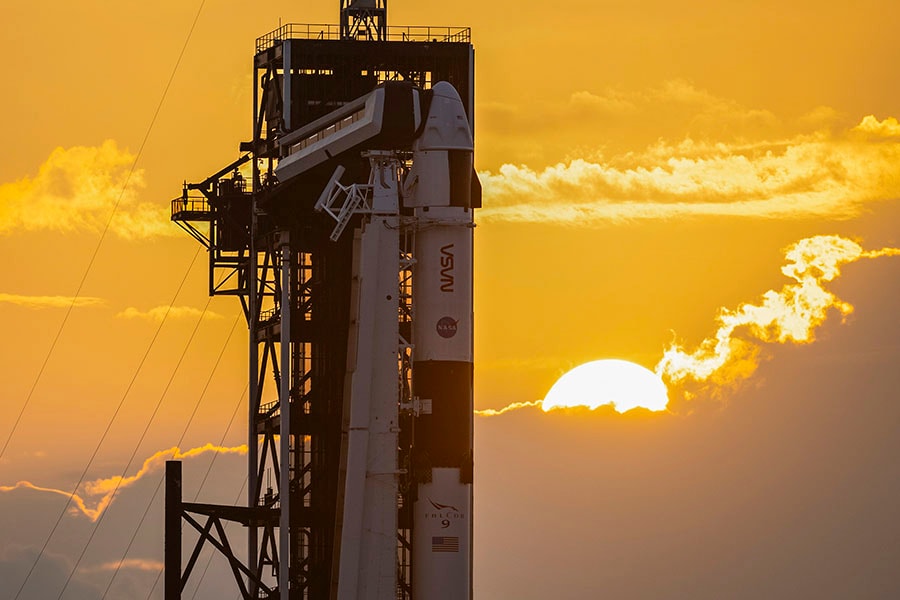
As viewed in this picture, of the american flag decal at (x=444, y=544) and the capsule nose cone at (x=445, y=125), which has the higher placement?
the capsule nose cone at (x=445, y=125)

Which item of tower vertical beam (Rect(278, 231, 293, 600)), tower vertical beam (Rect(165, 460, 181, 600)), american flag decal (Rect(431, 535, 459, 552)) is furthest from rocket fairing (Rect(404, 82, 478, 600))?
tower vertical beam (Rect(165, 460, 181, 600))

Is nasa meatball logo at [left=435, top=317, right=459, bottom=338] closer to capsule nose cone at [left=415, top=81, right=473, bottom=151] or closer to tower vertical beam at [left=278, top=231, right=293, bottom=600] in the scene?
capsule nose cone at [left=415, top=81, right=473, bottom=151]

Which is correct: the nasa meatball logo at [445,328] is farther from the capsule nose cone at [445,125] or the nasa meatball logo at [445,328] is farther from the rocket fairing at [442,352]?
the capsule nose cone at [445,125]

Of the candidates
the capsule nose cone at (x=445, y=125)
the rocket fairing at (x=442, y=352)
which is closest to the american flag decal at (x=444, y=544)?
the rocket fairing at (x=442, y=352)

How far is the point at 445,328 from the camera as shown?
114688mm

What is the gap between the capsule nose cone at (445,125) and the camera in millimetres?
115562

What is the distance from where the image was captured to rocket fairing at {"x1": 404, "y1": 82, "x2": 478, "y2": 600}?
374 ft

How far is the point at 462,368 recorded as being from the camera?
11494 cm

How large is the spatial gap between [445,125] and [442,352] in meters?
8.77

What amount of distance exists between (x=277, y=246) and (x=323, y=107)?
6388mm

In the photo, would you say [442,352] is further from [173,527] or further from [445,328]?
[173,527]

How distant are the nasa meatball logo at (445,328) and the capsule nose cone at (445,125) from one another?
662cm

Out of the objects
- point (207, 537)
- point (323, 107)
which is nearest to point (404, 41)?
point (323, 107)

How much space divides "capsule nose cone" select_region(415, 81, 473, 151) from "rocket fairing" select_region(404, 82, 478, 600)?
0.13 ft
